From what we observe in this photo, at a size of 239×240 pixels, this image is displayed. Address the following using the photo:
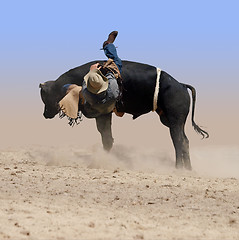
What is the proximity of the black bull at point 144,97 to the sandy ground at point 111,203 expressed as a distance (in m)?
0.44

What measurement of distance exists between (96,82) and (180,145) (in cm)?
220

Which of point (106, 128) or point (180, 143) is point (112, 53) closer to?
point (106, 128)

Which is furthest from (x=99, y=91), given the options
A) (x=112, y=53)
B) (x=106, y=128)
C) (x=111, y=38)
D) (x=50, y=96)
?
(x=50, y=96)

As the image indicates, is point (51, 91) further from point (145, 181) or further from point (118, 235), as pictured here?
point (118, 235)

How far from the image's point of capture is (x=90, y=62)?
31.7 ft

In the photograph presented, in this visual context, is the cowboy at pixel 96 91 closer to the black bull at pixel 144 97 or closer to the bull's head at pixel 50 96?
the black bull at pixel 144 97

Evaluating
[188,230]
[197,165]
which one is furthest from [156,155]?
[188,230]

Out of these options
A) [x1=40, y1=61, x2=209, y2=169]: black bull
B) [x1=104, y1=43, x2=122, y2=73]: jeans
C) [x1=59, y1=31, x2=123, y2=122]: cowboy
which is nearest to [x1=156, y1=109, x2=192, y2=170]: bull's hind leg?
[x1=40, y1=61, x2=209, y2=169]: black bull

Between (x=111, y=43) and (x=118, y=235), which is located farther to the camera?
(x=111, y=43)

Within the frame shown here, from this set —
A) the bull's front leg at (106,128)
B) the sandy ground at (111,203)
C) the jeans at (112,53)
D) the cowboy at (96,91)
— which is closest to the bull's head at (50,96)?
the cowboy at (96,91)

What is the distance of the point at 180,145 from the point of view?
375 inches

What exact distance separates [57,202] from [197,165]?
5.46 m

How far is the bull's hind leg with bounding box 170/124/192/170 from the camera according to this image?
947 cm

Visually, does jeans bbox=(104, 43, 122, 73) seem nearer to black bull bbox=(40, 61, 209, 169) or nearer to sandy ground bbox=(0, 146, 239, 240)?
black bull bbox=(40, 61, 209, 169)
